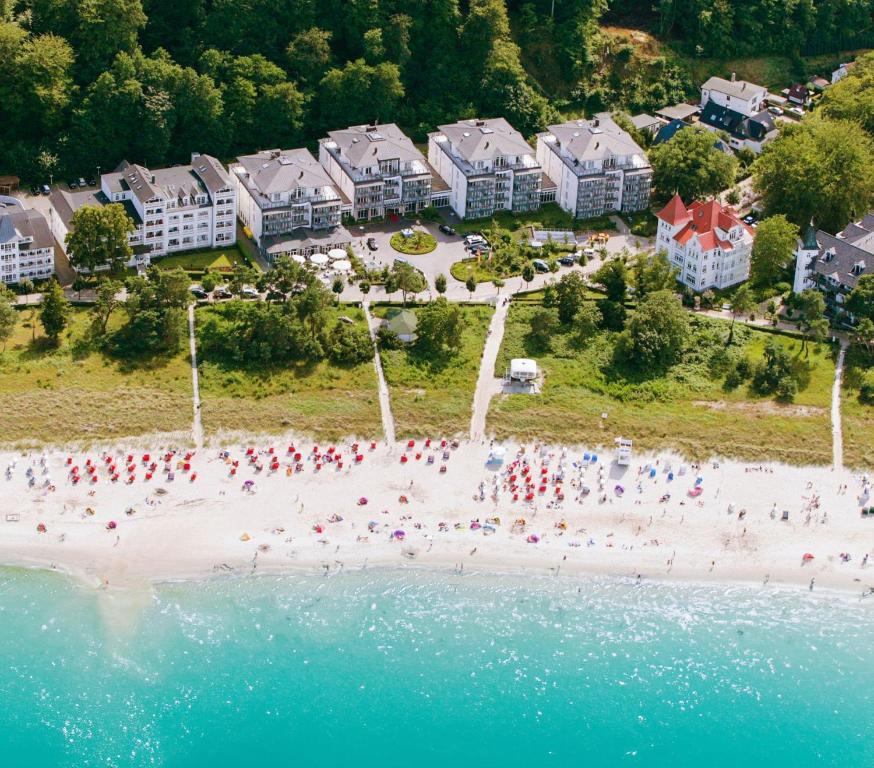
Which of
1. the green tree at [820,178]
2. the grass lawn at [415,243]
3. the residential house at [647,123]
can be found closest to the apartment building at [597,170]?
the residential house at [647,123]

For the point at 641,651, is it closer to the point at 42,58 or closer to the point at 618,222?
the point at 618,222

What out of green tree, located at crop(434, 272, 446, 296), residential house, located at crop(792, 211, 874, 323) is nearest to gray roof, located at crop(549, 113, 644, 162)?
residential house, located at crop(792, 211, 874, 323)

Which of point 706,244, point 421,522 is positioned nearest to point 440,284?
point 706,244

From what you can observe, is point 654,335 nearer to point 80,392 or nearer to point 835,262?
point 835,262

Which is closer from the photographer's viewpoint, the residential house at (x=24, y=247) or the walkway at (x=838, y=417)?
the walkway at (x=838, y=417)

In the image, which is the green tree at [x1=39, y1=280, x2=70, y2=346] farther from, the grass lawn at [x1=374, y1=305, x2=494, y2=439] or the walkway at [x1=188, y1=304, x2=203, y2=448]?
the grass lawn at [x1=374, y1=305, x2=494, y2=439]

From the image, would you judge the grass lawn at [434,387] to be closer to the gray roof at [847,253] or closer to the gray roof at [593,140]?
the gray roof at [593,140]
